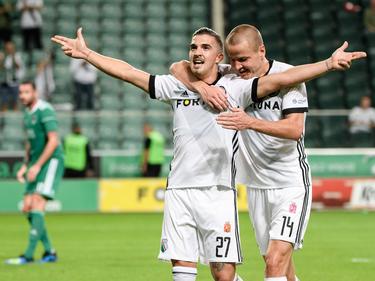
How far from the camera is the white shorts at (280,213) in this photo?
7926mm

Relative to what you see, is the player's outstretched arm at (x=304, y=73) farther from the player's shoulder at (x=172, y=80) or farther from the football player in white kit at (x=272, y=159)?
the player's shoulder at (x=172, y=80)

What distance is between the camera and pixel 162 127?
22359mm

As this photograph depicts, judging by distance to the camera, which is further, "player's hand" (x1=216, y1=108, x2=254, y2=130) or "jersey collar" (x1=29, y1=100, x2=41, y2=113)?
"jersey collar" (x1=29, y1=100, x2=41, y2=113)

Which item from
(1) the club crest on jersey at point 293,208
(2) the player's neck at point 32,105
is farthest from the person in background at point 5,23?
(1) the club crest on jersey at point 293,208

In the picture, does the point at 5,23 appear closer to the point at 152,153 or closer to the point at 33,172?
the point at 152,153

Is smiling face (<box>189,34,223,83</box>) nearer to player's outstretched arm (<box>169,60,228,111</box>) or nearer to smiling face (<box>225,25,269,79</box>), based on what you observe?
player's outstretched arm (<box>169,60,228,111</box>)

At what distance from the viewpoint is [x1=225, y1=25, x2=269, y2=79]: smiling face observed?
773cm

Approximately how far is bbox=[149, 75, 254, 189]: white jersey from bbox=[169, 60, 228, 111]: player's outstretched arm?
6cm

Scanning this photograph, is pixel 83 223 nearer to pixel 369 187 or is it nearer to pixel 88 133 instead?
pixel 88 133

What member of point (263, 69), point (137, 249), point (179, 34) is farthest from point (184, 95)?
point (179, 34)

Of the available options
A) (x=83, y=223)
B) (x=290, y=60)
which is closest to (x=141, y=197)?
(x=83, y=223)

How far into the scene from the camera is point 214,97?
739 centimetres

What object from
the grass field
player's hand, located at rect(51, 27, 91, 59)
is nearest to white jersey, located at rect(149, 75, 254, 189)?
player's hand, located at rect(51, 27, 91, 59)

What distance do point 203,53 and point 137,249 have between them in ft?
24.6
